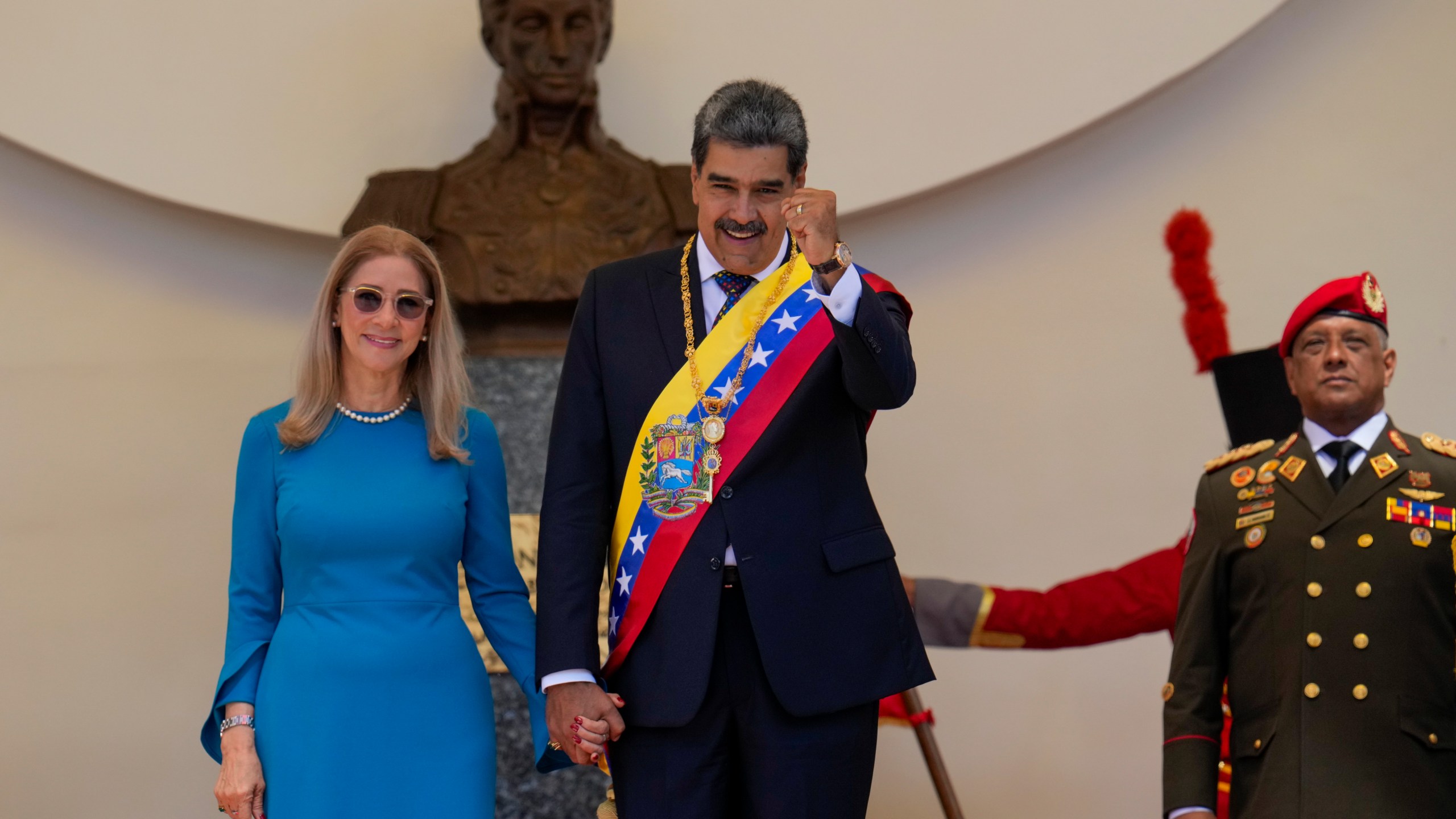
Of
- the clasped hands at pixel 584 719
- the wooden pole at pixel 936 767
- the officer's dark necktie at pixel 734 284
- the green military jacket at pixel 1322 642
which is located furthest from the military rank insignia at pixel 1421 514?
the wooden pole at pixel 936 767

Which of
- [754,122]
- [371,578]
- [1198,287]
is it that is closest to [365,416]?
[371,578]

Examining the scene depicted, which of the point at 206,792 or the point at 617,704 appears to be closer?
the point at 617,704

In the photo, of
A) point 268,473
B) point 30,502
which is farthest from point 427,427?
point 30,502

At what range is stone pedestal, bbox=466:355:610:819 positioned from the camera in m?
3.53

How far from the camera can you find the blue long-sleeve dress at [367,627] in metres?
2.16

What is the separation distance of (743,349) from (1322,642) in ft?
3.36

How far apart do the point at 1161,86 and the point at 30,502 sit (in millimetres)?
3245

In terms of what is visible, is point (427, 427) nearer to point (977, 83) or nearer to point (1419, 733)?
point (1419, 733)

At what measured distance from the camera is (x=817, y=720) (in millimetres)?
2020

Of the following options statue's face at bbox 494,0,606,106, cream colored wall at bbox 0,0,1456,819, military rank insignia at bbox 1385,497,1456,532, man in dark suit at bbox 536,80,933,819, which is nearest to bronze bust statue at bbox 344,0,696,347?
statue's face at bbox 494,0,606,106

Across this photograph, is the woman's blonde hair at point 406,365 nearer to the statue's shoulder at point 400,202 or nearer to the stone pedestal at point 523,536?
the stone pedestal at point 523,536

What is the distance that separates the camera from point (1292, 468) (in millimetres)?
2508

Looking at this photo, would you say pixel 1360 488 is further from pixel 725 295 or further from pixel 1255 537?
pixel 725 295

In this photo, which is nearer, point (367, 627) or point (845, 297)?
point (845, 297)
